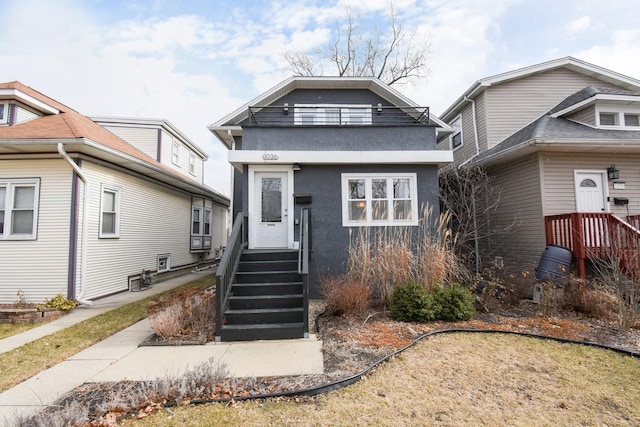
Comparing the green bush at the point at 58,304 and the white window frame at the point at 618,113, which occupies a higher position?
the white window frame at the point at 618,113

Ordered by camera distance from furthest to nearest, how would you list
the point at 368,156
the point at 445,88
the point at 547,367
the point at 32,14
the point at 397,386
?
1. the point at 445,88
2. the point at 32,14
3. the point at 368,156
4. the point at 547,367
5. the point at 397,386

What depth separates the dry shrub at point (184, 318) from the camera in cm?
486

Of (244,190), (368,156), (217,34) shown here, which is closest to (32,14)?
(217,34)

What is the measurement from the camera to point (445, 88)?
16875mm

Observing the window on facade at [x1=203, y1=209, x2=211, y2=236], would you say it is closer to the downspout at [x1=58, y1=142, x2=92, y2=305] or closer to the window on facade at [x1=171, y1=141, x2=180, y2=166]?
the window on facade at [x1=171, y1=141, x2=180, y2=166]

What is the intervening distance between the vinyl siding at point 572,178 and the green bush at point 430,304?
15.4 feet

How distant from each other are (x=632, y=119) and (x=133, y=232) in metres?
16.0

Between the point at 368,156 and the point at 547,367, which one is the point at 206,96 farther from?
the point at 547,367

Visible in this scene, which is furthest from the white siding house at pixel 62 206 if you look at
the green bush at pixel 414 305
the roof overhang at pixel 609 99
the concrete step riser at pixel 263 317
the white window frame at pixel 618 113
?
the white window frame at pixel 618 113

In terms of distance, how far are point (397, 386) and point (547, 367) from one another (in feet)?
6.65

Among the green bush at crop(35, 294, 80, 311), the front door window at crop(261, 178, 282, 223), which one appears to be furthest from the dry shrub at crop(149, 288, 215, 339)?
the green bush at crop(35, 294, 80, 311)

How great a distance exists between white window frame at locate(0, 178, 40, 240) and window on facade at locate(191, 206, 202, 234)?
22.0ft

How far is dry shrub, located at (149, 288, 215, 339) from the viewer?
191 inches

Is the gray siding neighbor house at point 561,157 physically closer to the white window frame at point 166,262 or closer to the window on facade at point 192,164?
the white window frame at point 166,262
